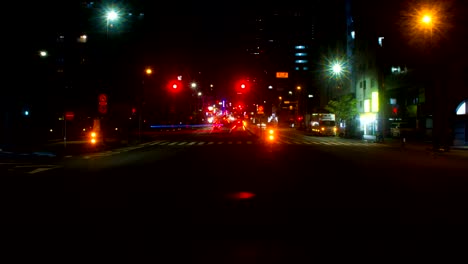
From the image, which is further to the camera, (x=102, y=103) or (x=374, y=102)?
(x=374, y=102)

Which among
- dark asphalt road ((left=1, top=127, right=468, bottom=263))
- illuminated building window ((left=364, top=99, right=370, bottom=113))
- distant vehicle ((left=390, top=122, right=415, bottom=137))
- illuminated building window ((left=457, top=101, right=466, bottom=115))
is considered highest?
illuminated building window ((left=364, top=99, right=370, bottom=113))

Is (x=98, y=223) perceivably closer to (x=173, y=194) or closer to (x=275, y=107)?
(x=173, y=194)

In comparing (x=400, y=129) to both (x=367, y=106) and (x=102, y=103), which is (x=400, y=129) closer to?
(x=367, y=106)

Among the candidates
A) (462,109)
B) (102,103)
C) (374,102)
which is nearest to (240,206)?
(102,103)

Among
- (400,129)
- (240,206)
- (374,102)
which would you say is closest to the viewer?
(240,206)

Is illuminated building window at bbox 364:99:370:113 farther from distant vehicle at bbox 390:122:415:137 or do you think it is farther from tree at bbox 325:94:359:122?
distant vehicle at bbox 390:122:415:137

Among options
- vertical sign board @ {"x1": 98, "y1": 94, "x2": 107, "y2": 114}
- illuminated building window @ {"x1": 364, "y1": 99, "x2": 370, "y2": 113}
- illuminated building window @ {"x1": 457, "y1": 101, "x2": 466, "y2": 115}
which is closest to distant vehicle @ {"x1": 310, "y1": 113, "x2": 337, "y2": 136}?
illuminated building window @ {"x1": 364, "y1": 99, "x2": 370, "y2": 113}

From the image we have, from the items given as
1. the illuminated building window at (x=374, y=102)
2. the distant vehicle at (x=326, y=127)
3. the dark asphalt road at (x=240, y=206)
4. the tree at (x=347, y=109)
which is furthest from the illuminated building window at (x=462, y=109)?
the tree at (x=347, y=109)

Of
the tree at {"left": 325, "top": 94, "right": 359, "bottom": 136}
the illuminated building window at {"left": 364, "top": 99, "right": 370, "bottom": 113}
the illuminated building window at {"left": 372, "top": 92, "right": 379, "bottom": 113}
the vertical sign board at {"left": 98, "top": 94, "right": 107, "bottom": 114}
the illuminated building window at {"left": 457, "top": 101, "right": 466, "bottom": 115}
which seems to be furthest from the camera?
the tree at {"left": 325, "top": 94, "right": 359, "bottom": 136}

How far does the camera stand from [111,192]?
496 inches

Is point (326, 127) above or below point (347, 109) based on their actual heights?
below

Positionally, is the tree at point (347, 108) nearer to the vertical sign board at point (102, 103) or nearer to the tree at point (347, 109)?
the tree at point (347, 109)

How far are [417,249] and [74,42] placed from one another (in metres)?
88.6

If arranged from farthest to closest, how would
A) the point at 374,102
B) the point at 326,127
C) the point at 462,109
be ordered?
the point at 326,127, the point at 374,102, the point at 462,109
